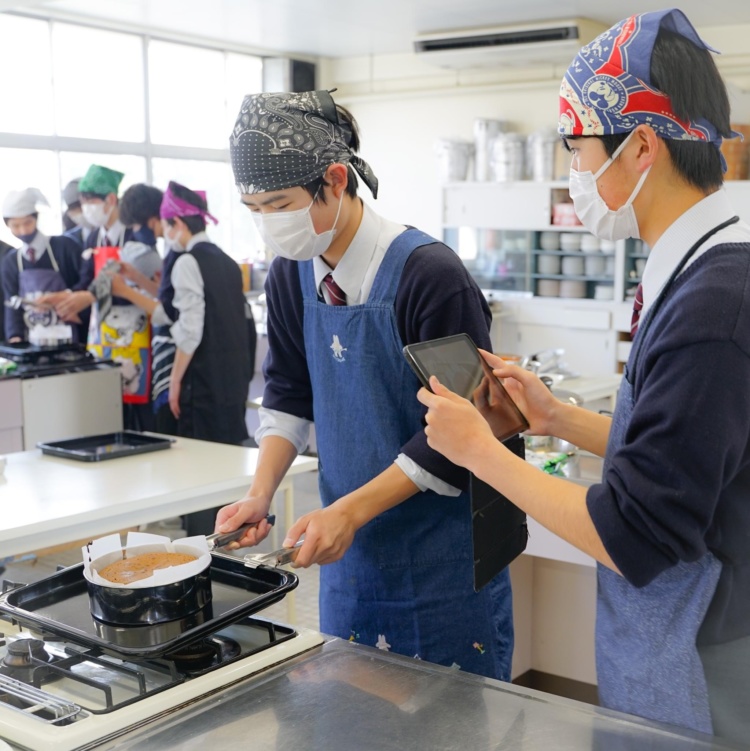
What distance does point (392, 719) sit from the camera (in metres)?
1.09

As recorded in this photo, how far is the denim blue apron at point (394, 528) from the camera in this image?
1.62m

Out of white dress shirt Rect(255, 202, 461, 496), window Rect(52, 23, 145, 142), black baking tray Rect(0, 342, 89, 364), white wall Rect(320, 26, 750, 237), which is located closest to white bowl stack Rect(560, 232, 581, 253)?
white wall Rect(320, 26, 750, 237)

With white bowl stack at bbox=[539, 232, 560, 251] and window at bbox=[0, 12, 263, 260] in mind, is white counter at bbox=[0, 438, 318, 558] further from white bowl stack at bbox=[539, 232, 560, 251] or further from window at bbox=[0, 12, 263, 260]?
white bowl stack at bbox=[539, 232, 560, 251]

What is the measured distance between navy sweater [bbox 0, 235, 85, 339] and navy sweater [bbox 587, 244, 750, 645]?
424cm

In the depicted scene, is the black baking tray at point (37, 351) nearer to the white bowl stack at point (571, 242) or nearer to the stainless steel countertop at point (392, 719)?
the stainless steel countertop at point (392, 719)

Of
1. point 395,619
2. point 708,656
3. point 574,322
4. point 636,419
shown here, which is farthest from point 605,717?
point 574,322

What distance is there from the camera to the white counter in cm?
229

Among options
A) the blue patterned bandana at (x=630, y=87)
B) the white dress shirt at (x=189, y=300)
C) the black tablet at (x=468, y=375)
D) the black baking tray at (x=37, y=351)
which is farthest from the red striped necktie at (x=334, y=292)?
the black baking tray at (x=37, y=351)

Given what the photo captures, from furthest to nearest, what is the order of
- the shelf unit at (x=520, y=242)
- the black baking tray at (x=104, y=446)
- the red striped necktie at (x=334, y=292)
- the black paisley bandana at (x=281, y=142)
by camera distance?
the shelf unit at (x=520, y=242)
the black baking tray at (x=104, y=446)
the red striped necktie at (x=334, y=292)
the black paisley bandana at (x=281, y=142)

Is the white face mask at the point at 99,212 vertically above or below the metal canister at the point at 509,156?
below

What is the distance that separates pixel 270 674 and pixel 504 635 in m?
0.63

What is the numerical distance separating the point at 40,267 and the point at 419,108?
4.41 metres

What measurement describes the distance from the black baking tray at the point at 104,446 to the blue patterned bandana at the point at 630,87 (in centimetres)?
203

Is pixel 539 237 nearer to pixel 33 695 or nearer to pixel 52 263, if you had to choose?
pixel 52 263
